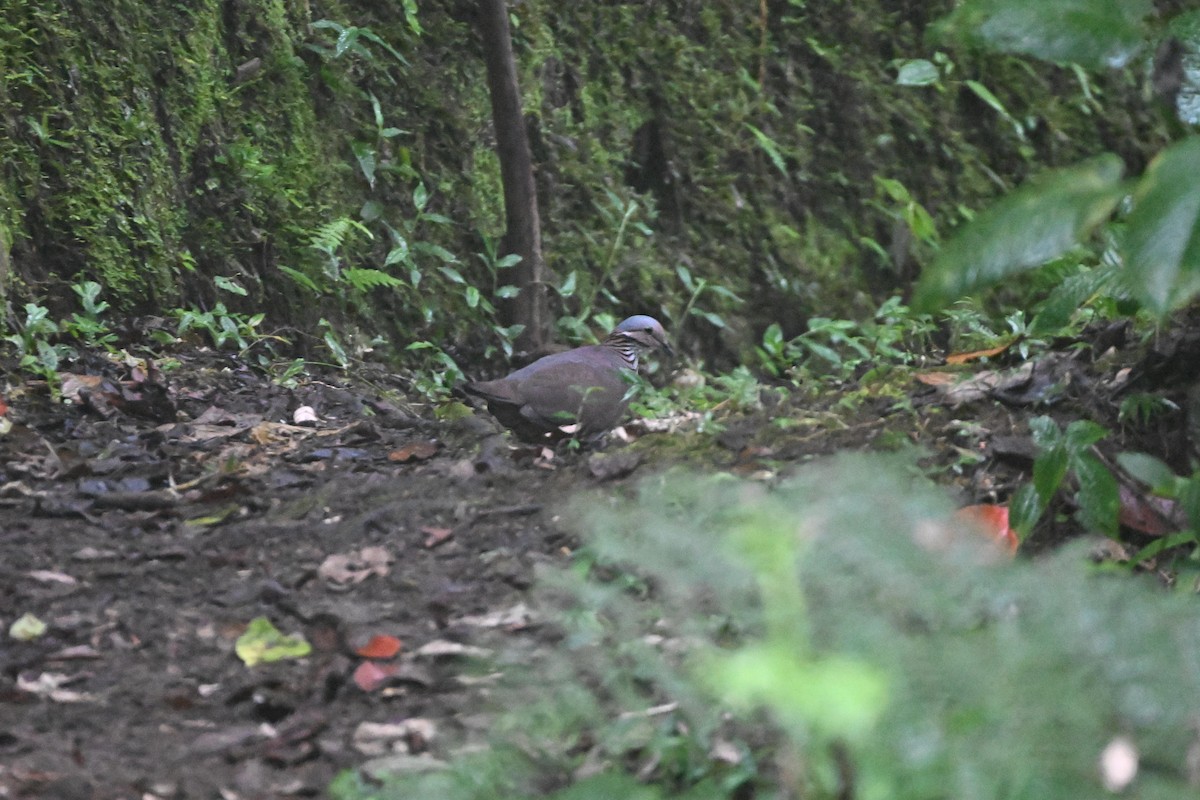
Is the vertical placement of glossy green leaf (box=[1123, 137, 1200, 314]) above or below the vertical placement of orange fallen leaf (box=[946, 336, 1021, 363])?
above

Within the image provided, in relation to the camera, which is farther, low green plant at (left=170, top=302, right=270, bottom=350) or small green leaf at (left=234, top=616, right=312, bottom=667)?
low green plant at (left=170, top=302, right=270, bottom=350)

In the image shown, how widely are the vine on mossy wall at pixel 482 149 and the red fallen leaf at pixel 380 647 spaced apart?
9.71ft

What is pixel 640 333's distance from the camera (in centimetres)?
610

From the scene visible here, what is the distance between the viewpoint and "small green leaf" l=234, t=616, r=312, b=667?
265 centimetres

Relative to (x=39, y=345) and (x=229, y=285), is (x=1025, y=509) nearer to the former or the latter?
(x=39, y=345)

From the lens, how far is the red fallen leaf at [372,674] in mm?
2447

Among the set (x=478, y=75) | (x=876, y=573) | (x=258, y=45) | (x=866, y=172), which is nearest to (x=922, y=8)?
(x=866, y=172)

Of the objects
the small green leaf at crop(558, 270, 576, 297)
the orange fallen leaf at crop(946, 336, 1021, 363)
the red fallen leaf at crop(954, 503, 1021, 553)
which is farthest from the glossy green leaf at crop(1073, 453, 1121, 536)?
the small green leaf at crop(558, 270, 576, 297)

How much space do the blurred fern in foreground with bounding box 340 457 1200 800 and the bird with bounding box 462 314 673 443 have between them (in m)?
2.46

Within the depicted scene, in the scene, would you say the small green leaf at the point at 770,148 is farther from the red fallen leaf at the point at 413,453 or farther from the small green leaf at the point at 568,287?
the red fallen leaf at the point at 413,453

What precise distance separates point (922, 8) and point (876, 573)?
23.6 ft

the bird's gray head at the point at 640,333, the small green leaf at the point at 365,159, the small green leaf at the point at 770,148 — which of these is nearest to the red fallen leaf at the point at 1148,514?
the bird's gray head at the point at 640,333

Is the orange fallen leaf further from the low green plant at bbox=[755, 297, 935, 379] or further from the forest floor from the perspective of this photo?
the low green plant at bbox=[755, 297, 935, 379]

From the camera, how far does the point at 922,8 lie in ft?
27.0
